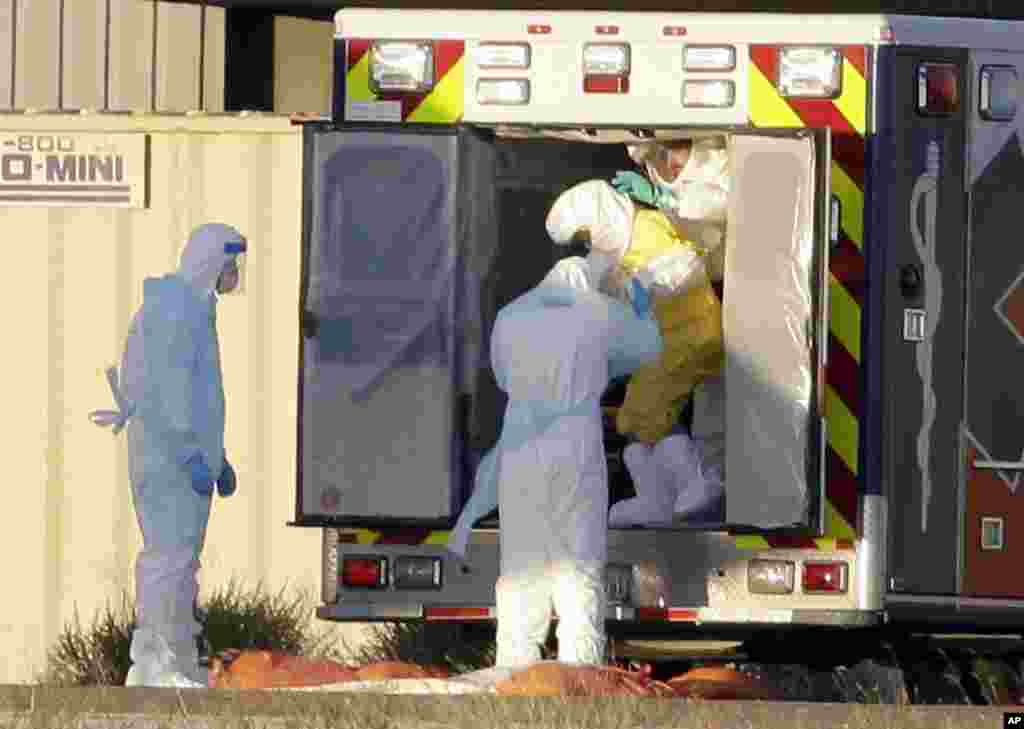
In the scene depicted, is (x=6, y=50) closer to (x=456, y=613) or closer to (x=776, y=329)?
(x=456, y=613)

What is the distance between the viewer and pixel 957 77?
1138 cm

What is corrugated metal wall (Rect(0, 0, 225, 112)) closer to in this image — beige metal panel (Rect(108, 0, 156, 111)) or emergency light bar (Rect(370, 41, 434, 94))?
beige metal panel (Rect(108, 0, 156, 111))

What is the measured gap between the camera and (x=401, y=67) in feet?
37.7

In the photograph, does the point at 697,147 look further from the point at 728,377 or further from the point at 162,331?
the point at 162,331

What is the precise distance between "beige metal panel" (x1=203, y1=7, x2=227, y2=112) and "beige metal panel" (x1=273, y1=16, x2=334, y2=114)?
45cm

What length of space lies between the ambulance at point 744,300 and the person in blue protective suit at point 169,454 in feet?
1.23

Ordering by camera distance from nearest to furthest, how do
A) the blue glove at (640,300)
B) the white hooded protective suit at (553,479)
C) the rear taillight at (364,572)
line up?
the white hooded protective suit at (553,479) → the blue glove at (640,300) → the rear taillight at (364,572)

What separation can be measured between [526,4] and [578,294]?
8.82 metres

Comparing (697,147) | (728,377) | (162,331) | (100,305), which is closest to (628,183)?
(697,147)

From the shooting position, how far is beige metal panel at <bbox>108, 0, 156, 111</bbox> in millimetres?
18516

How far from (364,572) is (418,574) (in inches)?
7.5

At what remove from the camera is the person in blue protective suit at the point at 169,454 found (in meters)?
11.3

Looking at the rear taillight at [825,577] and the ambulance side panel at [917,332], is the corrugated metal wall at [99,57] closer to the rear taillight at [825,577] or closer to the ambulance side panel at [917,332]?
the ambulance side panel at [917,332]

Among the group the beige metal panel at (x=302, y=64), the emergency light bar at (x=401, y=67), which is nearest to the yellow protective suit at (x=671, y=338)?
the emergency light bar at (x=401, y=67)
